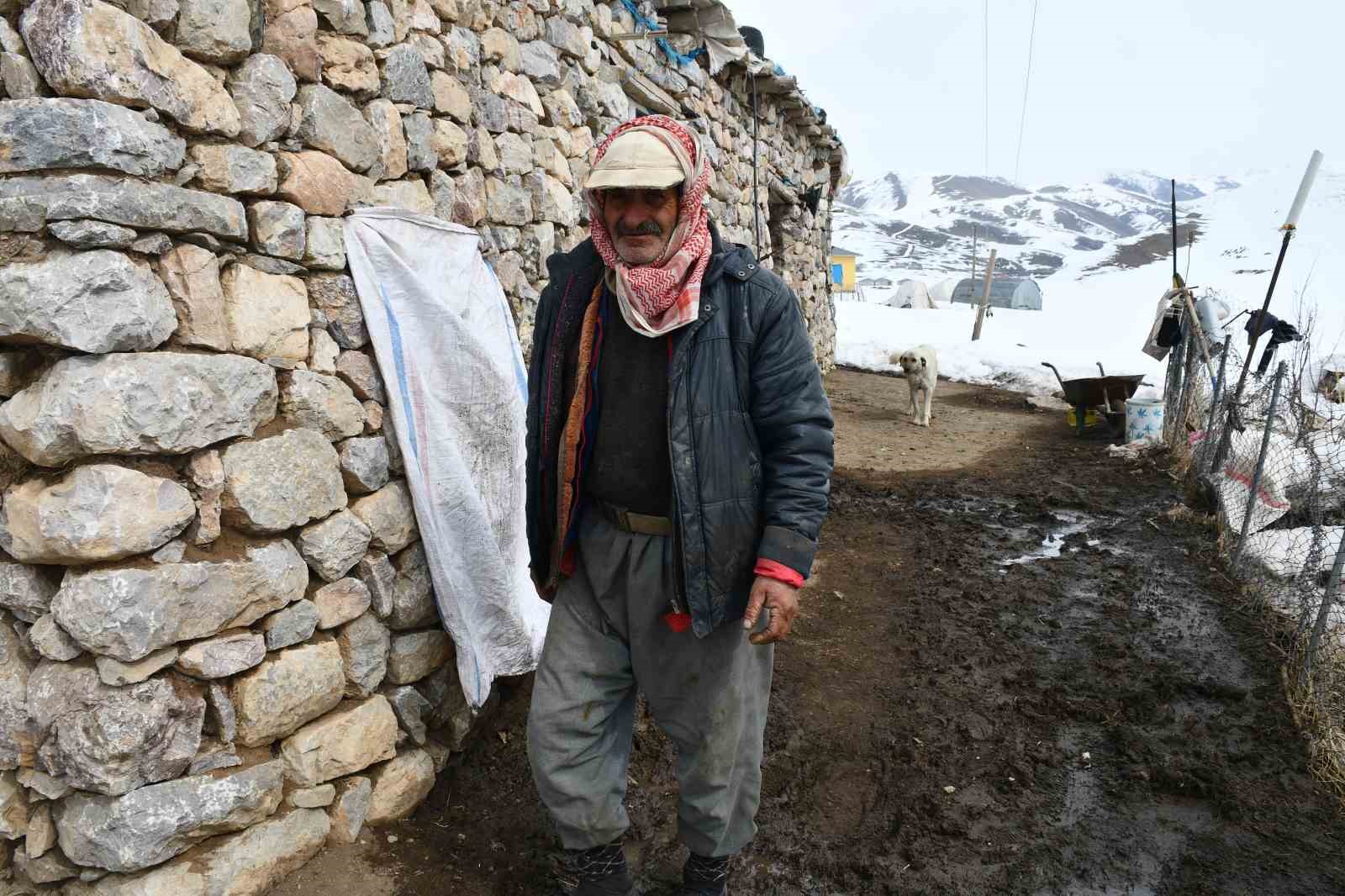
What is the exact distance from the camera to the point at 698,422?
1944mm

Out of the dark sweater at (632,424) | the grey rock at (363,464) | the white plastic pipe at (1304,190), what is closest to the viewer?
the dark sweater at (632,424)

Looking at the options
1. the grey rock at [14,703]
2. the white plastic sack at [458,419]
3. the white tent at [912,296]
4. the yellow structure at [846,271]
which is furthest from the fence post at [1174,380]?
the yellow structure at [846,271]

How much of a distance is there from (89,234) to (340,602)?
1.10 metres

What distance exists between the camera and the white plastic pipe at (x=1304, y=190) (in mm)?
7105

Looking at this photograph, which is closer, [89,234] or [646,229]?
[89,234]

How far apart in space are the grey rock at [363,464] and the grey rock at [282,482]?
38 mm

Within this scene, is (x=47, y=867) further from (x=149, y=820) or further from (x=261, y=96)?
(x=261, y=96)

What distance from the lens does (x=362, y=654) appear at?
2.42 metres

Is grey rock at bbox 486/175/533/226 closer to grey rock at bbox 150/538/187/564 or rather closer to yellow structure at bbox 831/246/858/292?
grey rock at bbox 150/538/187/564

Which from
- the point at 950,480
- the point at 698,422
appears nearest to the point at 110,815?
the point at 698,422

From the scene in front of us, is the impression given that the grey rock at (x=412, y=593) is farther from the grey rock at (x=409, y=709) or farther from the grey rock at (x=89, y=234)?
the grey rock at (x=89, y=234)

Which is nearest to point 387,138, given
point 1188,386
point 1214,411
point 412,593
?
point 412,593

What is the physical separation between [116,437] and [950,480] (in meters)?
6.76

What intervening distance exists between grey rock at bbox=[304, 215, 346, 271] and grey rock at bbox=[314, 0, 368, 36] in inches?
22.3
